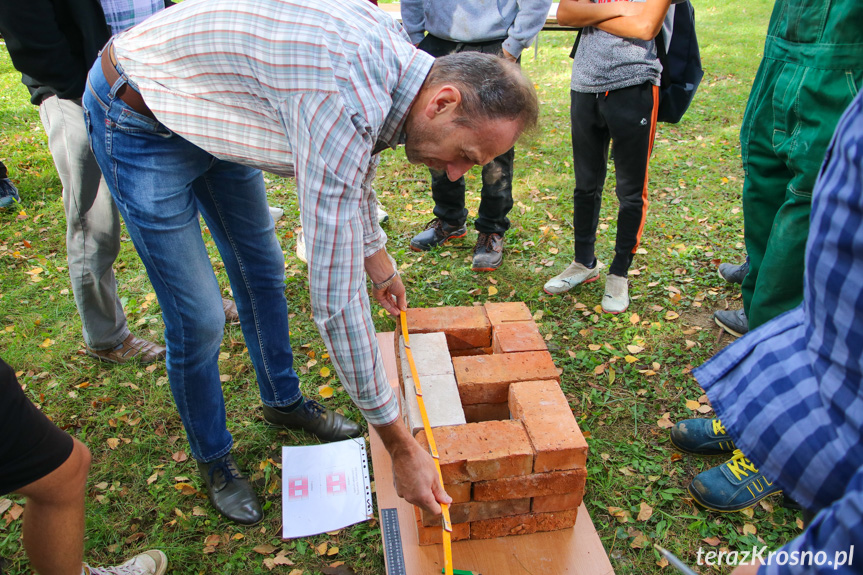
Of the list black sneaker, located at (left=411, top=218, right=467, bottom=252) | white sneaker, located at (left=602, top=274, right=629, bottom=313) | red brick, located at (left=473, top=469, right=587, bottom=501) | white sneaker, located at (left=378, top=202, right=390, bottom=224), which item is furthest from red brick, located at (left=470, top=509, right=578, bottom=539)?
white sneaker, located at (left=378, top=202, right=390, bottom=224)

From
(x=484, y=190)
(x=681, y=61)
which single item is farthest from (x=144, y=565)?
(x=681, y=61)

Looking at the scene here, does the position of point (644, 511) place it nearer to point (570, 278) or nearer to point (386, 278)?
point (386, 278)

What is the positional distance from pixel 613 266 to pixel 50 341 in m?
3.53

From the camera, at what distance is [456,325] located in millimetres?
2631

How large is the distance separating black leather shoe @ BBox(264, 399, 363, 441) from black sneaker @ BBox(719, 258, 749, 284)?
2682 mm

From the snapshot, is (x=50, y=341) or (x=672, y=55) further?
(x=50, y=341)

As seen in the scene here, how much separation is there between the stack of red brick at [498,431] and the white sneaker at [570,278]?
121cm

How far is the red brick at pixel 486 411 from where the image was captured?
2412 millimetres

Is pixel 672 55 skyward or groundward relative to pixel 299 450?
skyward

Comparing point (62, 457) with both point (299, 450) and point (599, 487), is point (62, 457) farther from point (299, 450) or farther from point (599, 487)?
point (599, 487)

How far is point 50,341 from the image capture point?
3.44 metres

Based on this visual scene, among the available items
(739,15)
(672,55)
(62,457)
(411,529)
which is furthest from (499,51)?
(739,15)

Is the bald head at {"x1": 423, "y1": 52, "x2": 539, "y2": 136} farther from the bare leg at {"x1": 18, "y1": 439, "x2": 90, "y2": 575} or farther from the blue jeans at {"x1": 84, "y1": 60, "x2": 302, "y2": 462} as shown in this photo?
the bare leg at {"x1": 18, "y1": 439, "x2": 90, "y2": 575}

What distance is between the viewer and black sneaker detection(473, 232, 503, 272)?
4039 mm
